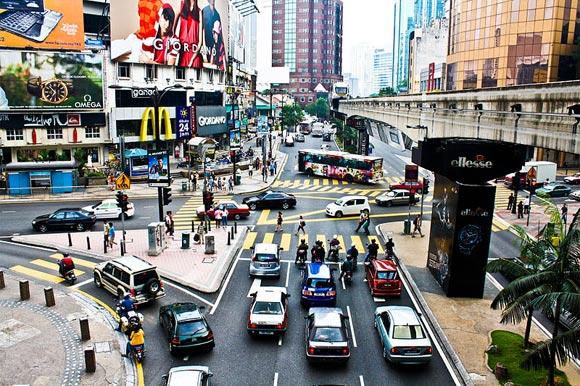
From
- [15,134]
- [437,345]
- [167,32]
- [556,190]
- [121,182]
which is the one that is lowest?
[437,345]

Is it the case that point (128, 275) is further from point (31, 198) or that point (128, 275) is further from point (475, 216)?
point (31, 198)

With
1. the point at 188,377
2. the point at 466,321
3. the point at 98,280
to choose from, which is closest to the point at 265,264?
the point at 98,280

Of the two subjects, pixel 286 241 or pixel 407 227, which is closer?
pixel 286 241

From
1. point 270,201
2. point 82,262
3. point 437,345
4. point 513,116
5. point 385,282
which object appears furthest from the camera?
point 270,201

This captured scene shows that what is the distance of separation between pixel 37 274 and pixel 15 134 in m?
31.4

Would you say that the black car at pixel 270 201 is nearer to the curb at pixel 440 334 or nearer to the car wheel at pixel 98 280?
the curb at pixel 440 334

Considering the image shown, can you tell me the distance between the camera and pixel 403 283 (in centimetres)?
2602

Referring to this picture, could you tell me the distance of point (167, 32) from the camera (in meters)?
66.8

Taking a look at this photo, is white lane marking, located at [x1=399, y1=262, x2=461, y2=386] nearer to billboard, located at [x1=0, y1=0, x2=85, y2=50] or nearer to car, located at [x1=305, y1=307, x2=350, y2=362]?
car, located at [x1=305, y1=307, x2=350, y2=362]

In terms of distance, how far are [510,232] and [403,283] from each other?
1519 centimetres

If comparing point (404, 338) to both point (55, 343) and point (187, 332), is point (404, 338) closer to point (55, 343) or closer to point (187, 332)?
point (187, 332)

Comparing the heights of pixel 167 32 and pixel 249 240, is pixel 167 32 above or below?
above

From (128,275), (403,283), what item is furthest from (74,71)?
(403,283)

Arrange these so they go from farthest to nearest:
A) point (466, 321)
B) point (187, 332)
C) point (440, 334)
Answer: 1. point (466, 321)
2. point (440, 334)
3. point (187, 332)
